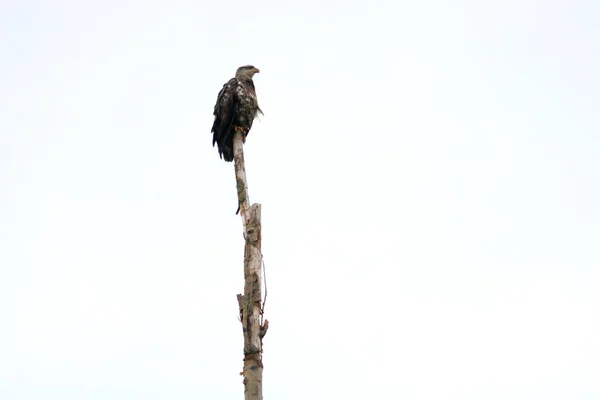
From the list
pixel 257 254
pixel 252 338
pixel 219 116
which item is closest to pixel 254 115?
pixel 219 116

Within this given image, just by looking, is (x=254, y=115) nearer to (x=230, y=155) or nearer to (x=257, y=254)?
(x=230, y=155)

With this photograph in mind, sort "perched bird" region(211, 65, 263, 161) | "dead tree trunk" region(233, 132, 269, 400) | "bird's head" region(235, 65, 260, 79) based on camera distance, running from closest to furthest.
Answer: "dead tree trunk" region(233, 132, 269, 400), "perched bird" region(211, 65, 263, 161), "bird's head" region(235, 65, 260, 79)

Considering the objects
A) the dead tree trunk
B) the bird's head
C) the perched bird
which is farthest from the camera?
the bird's head

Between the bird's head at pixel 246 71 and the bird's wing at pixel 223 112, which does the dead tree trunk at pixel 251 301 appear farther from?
the bird's head at pixel 246 71

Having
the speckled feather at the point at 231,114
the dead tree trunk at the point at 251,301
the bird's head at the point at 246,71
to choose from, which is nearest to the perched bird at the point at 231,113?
the speckled feather at the point at 231,114

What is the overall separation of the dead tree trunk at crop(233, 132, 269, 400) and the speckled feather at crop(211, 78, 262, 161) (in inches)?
69.2

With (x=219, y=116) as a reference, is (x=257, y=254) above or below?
below

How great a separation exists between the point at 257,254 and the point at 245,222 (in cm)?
45

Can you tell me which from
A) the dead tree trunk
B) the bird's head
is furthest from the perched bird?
the dead tree trunk

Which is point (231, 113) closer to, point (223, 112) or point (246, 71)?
point (223, 112)

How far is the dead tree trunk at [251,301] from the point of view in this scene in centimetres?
672

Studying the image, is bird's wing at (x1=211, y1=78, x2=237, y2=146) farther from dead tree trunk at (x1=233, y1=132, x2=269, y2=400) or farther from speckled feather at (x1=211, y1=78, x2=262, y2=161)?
dead tree trunk at (x1=233, y1=132, x2=269, y2=400)

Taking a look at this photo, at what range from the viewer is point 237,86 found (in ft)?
33.8

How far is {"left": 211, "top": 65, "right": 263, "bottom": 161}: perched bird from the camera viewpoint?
31.3ft
